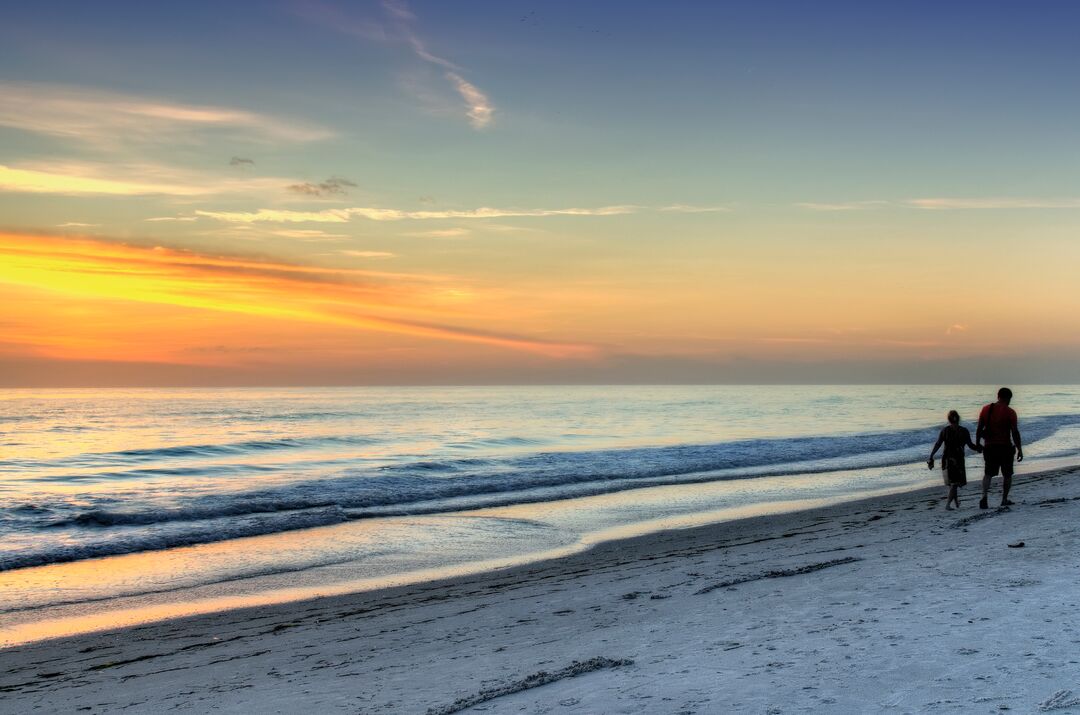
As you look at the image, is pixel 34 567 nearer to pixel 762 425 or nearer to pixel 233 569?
pixel 233 569

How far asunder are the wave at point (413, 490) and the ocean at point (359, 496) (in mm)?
92

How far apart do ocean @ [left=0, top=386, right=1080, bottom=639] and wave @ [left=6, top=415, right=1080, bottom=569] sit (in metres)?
0.09

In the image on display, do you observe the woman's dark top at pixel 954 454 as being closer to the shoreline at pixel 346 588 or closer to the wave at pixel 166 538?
the shoreline at pixel 346 588

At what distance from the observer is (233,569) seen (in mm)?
14102

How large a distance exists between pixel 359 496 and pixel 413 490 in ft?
6.77

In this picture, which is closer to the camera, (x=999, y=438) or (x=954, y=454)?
(x=999, y=438)

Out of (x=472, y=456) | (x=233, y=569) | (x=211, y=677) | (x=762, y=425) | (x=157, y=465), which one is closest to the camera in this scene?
(x=211, y=677)

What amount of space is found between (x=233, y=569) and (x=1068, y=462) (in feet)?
92.7

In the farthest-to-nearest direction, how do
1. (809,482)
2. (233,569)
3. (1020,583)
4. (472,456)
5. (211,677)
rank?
(472,456) < (809,482) < (233,569) < (1020,583) < (211,677)

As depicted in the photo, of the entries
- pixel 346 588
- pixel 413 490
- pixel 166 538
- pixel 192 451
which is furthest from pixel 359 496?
pixel 192 451

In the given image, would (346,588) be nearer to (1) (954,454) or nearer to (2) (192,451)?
(1) (954,454)

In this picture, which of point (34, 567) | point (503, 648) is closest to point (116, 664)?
point (503, 648)

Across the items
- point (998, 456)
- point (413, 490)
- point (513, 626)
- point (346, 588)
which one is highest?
point (998, 456)

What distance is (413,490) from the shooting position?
25.6 m
